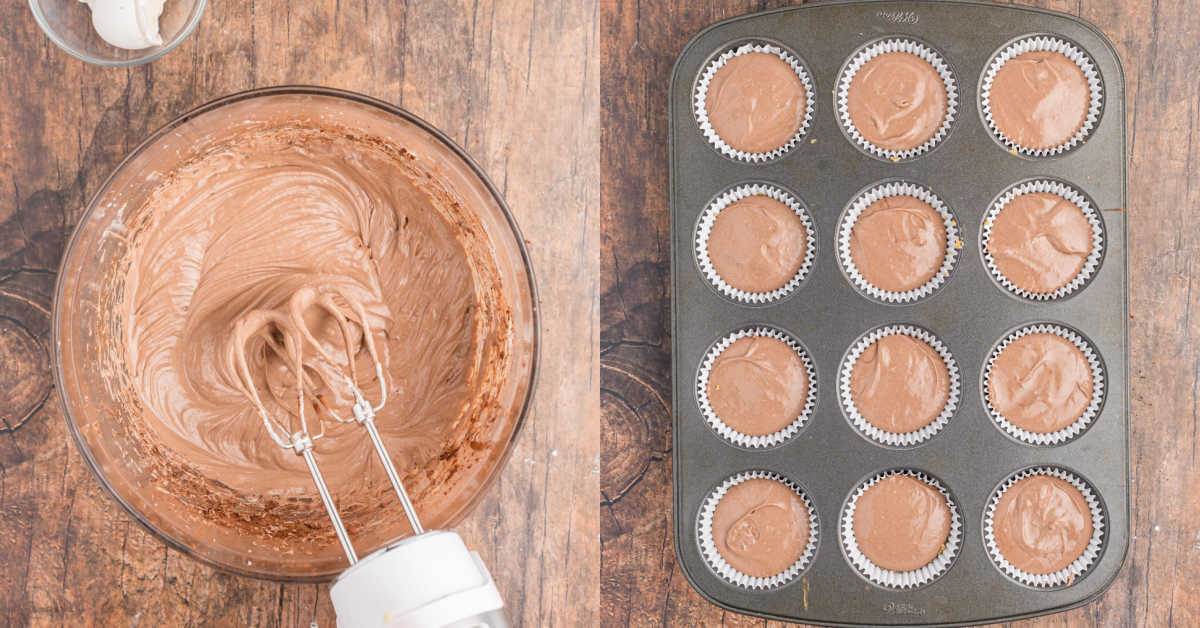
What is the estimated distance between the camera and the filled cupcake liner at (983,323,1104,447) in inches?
58.2

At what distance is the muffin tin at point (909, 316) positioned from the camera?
57.3 inches

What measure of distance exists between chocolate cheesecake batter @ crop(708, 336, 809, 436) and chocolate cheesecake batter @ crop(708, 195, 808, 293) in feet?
0.41

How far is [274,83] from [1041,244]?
155 centimetres

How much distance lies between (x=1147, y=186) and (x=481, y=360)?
146 cm

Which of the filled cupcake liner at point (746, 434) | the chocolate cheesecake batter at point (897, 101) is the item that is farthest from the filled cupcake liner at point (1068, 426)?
the chocolate cheesecake batter at point (897, 101)

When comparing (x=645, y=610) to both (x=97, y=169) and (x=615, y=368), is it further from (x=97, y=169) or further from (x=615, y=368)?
(x=97, y=169)

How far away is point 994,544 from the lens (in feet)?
4.88

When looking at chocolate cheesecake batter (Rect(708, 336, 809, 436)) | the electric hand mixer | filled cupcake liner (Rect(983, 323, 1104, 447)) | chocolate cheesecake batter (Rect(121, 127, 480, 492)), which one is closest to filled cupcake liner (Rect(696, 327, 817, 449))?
chocolate cheesecake batter (Rect(708, 336, 809, 436))

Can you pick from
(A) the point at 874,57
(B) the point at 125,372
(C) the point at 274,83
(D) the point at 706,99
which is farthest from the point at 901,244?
(B) the point at 125,372

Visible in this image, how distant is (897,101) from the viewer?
4.85ft

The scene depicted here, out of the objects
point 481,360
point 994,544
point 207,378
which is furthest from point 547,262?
point 994,544

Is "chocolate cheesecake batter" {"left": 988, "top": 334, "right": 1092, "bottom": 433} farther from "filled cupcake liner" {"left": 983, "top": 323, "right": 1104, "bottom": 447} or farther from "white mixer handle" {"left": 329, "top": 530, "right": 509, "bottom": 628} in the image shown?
"white mixer handle" {"left": 329, "top": 530, "right": 509, "bottom": 628}

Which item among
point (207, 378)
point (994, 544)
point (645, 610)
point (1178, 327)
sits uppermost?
point (1178, 327)

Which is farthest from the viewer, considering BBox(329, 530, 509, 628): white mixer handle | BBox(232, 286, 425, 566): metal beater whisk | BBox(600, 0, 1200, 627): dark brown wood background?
BBox(600, 0, 1200, 627): dark brown wood background
